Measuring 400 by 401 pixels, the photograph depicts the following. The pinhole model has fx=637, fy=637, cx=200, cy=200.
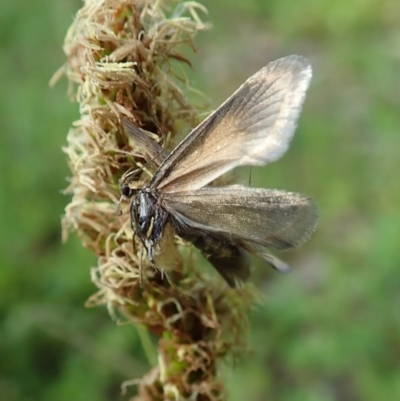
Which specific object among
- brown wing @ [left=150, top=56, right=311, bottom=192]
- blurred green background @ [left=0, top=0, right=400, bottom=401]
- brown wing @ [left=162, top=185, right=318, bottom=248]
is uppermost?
brown wing @ [left=150, top=56, right=311, bottom=192]

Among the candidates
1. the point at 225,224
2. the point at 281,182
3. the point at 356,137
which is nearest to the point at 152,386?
the point at 225,224

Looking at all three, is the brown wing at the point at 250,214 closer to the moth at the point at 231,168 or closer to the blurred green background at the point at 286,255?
the moth at the point at 231,168

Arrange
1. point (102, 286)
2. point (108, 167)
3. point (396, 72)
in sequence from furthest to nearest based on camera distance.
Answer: point (396, 72) → point (102, 286) → point (108, 167)

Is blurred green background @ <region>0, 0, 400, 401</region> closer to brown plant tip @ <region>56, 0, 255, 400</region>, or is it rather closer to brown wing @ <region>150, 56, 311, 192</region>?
brown plant tip @ <region>56, 0, 255, 400</region>

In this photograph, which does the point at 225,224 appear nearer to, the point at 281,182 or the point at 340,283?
the point at 340,283

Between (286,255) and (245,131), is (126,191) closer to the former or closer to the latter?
(245,131)

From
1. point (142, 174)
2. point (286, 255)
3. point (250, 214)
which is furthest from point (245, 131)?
point (286, 255)

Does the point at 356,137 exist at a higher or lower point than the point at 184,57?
lower

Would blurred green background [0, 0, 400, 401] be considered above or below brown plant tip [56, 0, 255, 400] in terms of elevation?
below

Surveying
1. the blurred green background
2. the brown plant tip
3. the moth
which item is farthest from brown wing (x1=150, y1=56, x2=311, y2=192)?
the blurred green background
